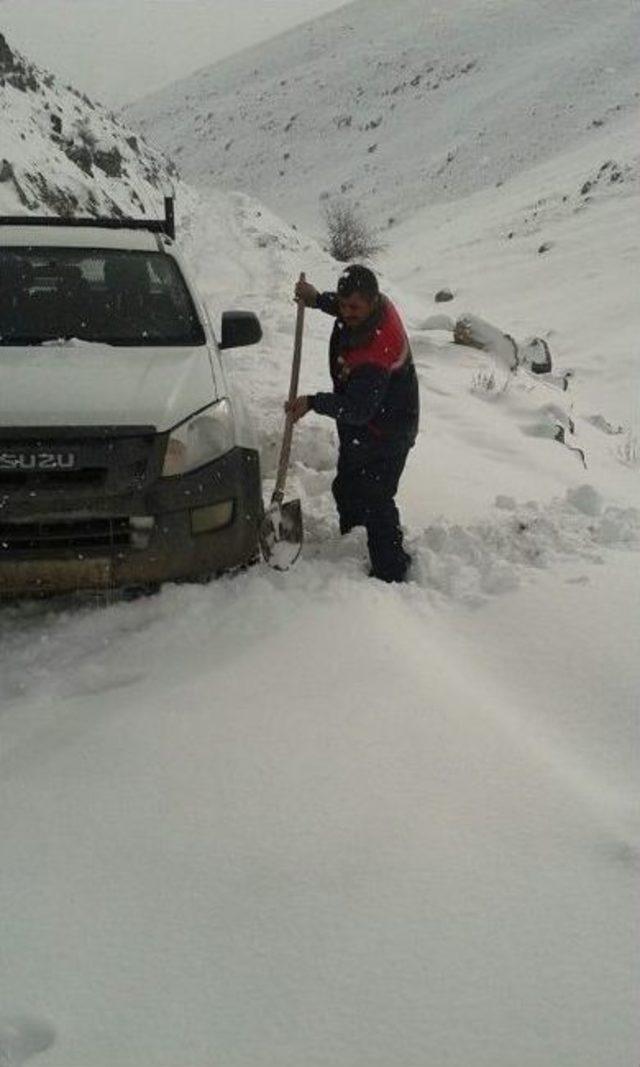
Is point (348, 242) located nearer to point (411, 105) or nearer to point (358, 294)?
point (358, 294)

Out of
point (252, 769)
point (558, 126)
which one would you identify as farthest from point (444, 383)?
point (558, 126)

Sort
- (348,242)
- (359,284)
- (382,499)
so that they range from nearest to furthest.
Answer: (359,284) → (382,499) → (348,242)

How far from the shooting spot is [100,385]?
3.06 m

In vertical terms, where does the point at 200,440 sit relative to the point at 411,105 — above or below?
below

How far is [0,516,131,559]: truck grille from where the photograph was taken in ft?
9.10

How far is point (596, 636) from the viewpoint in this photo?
314 centimetres

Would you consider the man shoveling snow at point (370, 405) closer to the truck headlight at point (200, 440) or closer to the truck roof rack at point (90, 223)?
the truck headlight at point (200, 440)

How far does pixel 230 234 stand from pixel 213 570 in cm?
2118

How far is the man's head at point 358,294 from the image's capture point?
3.33 meters

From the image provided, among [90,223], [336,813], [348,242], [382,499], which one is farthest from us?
[348,242]

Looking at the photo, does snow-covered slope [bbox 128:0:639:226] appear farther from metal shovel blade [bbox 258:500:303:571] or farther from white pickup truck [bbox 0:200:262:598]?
white pickup truck [bbox 0:200:262:598]

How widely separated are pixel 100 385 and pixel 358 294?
1073 millimetres

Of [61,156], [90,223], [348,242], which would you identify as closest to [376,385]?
[90,223]

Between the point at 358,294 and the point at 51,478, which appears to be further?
the point at 358,294
